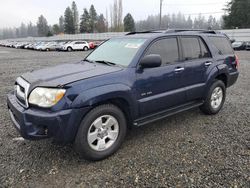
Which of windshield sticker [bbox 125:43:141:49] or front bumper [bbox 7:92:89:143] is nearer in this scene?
front bumper [bbox 7:92:89:143]

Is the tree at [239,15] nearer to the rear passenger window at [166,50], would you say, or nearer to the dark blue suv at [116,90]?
the dark blue suv at [116,90]

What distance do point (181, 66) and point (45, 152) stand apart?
2.67 metres

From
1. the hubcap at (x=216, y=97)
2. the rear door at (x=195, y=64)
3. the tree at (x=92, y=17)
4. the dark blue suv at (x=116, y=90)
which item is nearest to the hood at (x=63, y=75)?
the dark blue suv at (x=116, y=90)

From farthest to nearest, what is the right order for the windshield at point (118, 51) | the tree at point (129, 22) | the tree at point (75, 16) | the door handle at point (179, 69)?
the tree at point (75, 16)
the tree at point (129, 22)
the door handle at point (179, 69)
the windshield at point (118, 51)

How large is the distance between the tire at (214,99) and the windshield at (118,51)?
1.99 metres

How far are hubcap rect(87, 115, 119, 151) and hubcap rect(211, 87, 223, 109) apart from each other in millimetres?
2604

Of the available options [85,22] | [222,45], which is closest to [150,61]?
[222,45]

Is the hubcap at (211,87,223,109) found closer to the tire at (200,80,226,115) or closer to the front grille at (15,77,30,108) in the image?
the tire at (200,80,226,115)

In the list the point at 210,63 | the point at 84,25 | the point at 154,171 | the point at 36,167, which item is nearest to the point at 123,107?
the point at 154,171

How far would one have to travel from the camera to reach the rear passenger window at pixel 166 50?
12.5 feet

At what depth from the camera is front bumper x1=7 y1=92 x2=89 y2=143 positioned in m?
2.74

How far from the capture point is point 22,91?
321 cm

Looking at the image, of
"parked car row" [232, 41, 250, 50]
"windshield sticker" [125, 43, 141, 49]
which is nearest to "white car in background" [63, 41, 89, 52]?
"parked car row" [232, 41, 250, 50]

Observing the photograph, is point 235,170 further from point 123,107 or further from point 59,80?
point 59,80
